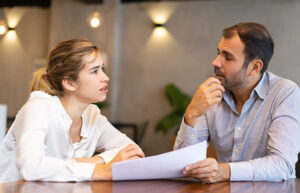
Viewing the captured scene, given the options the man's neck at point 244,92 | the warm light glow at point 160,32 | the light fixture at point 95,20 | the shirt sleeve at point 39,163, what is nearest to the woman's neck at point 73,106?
the shirt sleeve at point 39,163

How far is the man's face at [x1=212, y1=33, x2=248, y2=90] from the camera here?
2.12 m

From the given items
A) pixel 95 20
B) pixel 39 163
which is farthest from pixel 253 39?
pixel 95 20

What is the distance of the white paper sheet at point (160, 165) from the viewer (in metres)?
1.34

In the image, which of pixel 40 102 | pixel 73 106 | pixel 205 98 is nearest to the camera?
pixel 40 102

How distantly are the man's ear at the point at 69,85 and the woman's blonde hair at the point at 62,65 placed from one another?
2 centimetres

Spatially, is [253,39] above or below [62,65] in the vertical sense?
above

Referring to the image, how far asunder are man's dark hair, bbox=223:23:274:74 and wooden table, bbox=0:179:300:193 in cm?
81

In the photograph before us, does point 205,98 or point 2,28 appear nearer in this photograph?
point 205,98

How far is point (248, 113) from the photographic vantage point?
6.79 feet

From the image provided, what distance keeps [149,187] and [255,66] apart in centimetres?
113

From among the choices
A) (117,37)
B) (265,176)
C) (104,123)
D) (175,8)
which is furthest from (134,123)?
(265,176)

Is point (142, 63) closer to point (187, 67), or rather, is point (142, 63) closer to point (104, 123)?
point (187, 67)

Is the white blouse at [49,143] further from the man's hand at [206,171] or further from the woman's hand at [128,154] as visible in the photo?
the man's hand at [206,171]

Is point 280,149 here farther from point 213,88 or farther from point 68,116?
point 68,116
